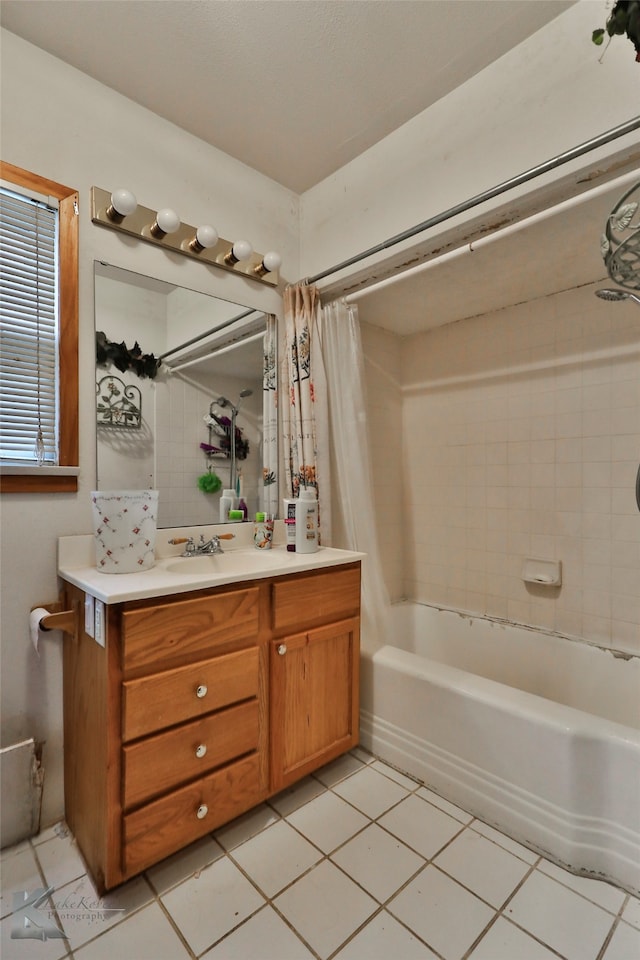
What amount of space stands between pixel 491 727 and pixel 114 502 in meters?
1.39

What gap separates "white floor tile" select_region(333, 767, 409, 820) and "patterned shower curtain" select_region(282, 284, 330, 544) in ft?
3.02

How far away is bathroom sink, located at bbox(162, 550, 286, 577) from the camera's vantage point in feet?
5.16

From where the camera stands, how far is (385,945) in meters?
1.05

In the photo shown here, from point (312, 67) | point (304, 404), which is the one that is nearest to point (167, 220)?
point (312, 67)

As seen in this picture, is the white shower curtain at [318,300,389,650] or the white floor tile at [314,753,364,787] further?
the white shower curtain at [318,300,389,650]

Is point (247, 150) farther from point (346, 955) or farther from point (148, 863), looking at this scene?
point (346, 955)

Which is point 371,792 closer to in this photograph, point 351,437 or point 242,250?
point 351,437

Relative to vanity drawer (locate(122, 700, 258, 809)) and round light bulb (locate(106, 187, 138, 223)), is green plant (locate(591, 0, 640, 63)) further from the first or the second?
vanity drawer (locate(122, 700, 258, 809))

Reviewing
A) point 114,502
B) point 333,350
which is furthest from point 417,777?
point 333,350

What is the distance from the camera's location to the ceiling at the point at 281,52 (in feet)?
4.48

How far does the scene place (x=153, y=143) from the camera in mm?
1695

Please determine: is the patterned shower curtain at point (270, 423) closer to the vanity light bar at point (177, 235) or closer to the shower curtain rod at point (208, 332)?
the shower curtain rod at point (208, 332)

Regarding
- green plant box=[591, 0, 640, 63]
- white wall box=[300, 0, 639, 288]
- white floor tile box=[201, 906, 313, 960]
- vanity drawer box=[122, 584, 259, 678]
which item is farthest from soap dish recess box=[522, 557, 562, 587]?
green plant box=[591, 0, 640, 63]

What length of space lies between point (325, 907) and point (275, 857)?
0.21 m
